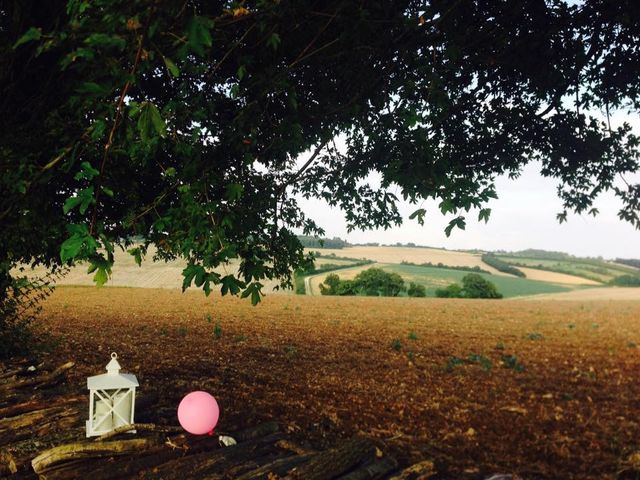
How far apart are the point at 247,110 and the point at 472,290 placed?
45944 millimetres

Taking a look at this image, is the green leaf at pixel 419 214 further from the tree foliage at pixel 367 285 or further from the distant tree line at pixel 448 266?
the distant tree line at pixel 448 266

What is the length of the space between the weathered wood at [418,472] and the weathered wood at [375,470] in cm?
15

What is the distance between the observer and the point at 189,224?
5.05m

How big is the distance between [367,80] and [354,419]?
5115mm

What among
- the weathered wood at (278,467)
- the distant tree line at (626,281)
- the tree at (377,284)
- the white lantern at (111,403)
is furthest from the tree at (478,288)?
the white lantern at (111,403)

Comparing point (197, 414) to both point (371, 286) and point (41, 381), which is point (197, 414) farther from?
point (371, 286)

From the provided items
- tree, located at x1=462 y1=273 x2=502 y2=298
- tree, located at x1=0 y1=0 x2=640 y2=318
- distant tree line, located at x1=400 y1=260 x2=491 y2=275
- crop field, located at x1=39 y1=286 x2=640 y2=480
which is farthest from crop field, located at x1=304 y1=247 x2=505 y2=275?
tree, located at x1=0 y1=0 x2=640 y2=318

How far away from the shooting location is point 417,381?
954 cm

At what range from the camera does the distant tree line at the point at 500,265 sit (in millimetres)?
61287

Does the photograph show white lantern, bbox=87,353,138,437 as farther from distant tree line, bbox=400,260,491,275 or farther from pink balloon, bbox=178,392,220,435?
distant tree line, bbox=400,260,491,275

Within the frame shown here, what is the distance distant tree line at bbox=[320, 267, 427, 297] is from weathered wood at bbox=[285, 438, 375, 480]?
4242 centimetres

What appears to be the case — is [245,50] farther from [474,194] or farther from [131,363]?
[131,363]

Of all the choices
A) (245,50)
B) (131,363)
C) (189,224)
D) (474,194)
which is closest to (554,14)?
(474,194)

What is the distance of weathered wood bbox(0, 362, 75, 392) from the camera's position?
7.05 metres
